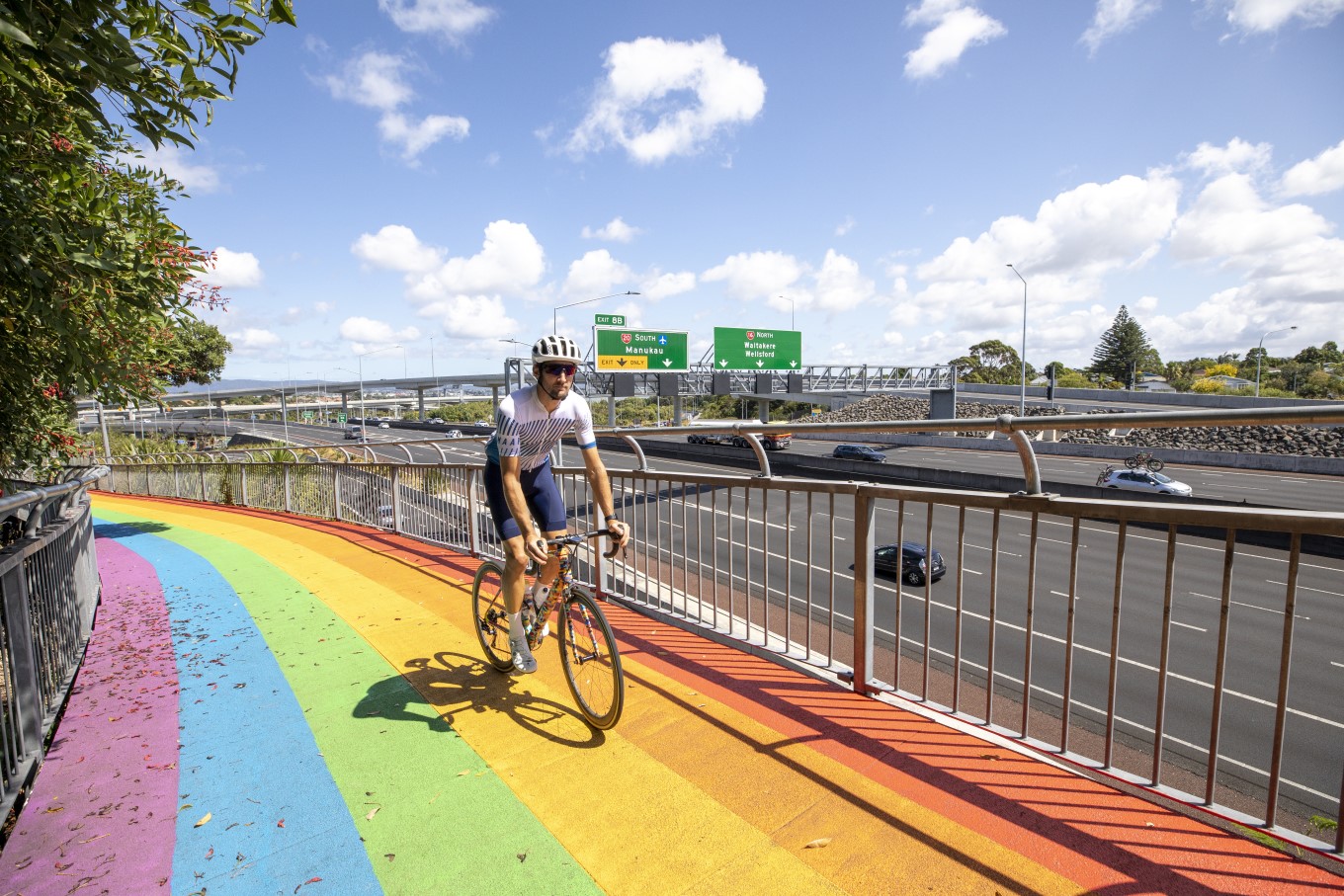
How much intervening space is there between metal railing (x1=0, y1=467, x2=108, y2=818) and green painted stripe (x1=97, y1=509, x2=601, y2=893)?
3.81 feet

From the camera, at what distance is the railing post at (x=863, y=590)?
3.48m

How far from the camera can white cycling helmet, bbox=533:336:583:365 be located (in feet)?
11.5

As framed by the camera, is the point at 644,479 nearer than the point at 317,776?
No

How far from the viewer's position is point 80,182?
4.26 m

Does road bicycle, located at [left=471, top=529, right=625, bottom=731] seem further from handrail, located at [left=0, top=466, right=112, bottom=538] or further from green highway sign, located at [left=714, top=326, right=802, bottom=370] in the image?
green highway sign, located at [left=714, top=326, right=802, bottom=370]

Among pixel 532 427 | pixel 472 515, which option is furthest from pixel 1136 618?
pixel 532 427

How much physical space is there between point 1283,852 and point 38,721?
529 centimetres

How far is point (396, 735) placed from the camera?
3477 mm

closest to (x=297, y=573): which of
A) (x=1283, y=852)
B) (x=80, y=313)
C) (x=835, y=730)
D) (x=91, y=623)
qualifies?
(x=91, y=623)

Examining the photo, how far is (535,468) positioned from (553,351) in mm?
731

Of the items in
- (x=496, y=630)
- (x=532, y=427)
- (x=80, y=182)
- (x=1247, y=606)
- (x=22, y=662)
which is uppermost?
(x=80, y=182)

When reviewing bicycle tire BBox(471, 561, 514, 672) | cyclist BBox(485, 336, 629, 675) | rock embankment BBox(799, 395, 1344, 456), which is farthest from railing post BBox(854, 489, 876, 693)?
rock embankment BBox(799, 395, 1344, 456)

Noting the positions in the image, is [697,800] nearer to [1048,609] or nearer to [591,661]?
[591,661]

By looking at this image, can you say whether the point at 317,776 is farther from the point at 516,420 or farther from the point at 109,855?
the point at 516,420
